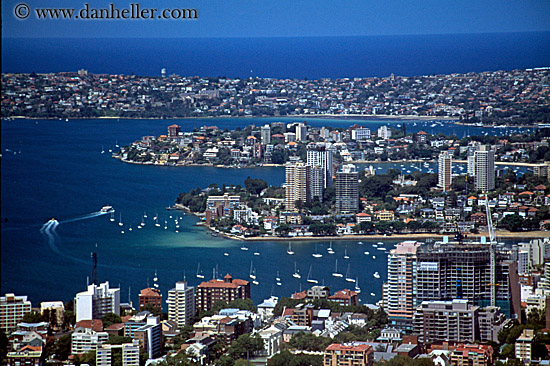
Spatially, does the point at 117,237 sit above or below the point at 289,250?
above

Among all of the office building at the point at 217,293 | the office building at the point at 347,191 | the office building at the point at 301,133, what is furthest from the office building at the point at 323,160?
the office building at the point at 217,293

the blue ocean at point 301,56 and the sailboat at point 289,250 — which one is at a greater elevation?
the blue ocean at point 301,56

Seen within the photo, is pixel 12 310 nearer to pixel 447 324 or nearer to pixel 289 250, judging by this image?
pixel 447 324

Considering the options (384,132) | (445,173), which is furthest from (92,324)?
(384,132)

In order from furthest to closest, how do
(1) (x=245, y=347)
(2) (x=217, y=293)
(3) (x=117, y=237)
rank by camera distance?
(3) (x=117, y=237)
(2) (x=217, y=293)
(1) (x=245, y=347)

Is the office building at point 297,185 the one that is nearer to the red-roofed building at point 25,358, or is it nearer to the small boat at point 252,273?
the small boat at point 252,273

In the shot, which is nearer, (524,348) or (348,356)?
(348,356)

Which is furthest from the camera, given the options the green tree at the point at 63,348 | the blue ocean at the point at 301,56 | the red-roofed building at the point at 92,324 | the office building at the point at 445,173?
the blue ocean at the point at 301,56
